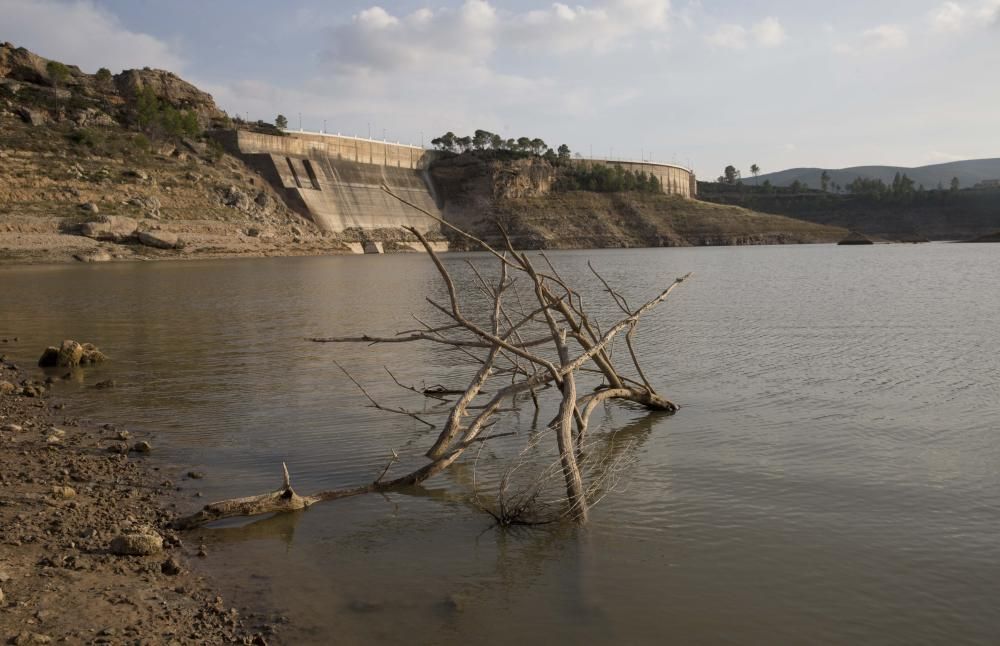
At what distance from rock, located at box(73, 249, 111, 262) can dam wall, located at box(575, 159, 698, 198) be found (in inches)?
4002

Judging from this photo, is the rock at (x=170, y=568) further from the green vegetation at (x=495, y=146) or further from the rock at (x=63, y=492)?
the green vegetation at (x=495, y=146)

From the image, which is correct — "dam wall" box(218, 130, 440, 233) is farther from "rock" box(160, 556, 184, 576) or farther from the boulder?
"rock" box(160, 556, 184, 576)

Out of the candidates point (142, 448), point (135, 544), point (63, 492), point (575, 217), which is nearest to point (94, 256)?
point (142, 448)

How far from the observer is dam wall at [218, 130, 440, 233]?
4072 inches

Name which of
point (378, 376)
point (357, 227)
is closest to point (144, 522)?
point (378, 376)

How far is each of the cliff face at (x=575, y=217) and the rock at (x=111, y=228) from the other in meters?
61.6

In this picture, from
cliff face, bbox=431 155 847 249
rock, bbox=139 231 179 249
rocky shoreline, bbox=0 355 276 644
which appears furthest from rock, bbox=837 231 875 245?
rocky shoreline, bbox=0 355 276 644

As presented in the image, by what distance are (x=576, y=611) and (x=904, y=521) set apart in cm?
394

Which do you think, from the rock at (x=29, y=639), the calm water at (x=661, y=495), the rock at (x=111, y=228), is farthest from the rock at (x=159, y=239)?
the rock at (x=29, y=639)

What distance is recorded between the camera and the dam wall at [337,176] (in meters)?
103

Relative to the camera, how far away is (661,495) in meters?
8.97

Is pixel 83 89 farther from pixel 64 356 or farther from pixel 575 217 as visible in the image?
pixel 64 356

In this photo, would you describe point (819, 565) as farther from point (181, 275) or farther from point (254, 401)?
point (181, 275)

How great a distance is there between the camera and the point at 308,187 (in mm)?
106000
